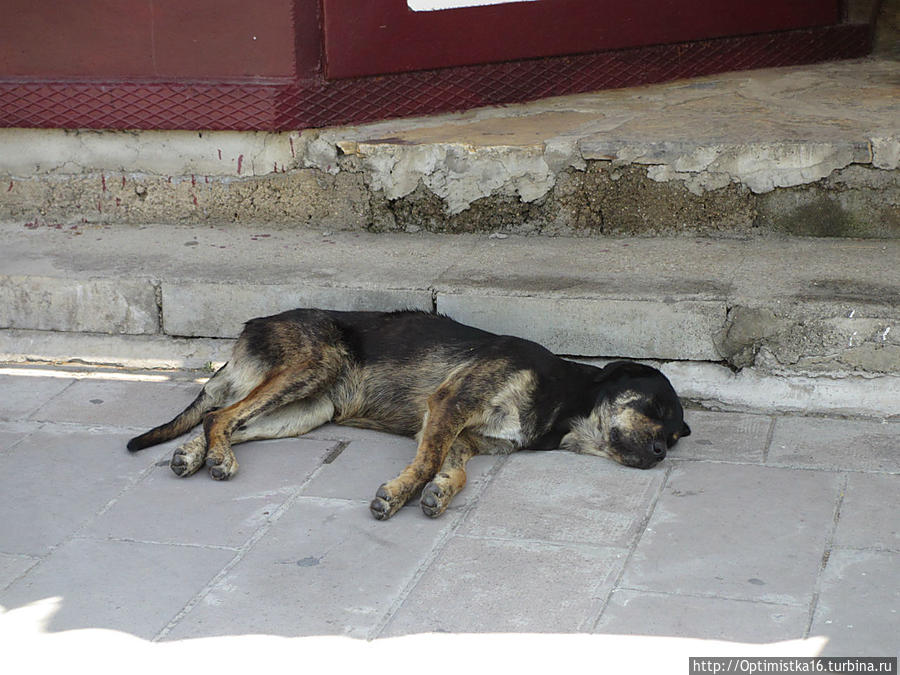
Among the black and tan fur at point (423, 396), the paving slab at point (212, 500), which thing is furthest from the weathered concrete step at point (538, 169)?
the paving slab at point (212, 500)

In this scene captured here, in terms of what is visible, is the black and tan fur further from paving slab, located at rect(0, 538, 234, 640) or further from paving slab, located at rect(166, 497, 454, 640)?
paving slab, located at rect(0, 538, 234, 640)

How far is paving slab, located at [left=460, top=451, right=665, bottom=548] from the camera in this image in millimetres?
4062

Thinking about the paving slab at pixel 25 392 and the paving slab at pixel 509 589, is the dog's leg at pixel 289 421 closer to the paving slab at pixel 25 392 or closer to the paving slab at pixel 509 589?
the paving slab at pixel 25 392

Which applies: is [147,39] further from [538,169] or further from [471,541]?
[471,541]

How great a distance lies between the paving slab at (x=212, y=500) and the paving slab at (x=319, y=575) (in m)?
0.14

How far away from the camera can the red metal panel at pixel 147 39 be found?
6391 millimetres

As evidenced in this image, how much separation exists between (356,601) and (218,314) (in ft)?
8.16

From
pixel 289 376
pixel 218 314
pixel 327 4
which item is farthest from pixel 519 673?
pixel 327 4

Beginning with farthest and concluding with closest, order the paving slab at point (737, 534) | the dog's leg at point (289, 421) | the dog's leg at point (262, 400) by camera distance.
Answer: the dog's leg at point (289, 421) → the dog's leg at point (262, 400) → the paving slab at point (737, 534)

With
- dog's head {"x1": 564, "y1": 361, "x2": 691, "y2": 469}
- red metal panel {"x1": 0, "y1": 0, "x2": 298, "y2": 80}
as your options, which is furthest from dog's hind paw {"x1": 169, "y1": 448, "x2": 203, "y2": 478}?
red metal panel {"x1": 0, "y1": 0, "x2": 298, "y2": 80}

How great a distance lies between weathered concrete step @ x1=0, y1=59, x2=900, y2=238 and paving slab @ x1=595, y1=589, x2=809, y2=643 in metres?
2.95

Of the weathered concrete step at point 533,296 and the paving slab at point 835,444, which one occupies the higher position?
the weathered concrete step at point 533,296

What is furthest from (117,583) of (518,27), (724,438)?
(518,27)

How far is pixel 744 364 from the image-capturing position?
16.9 ft
